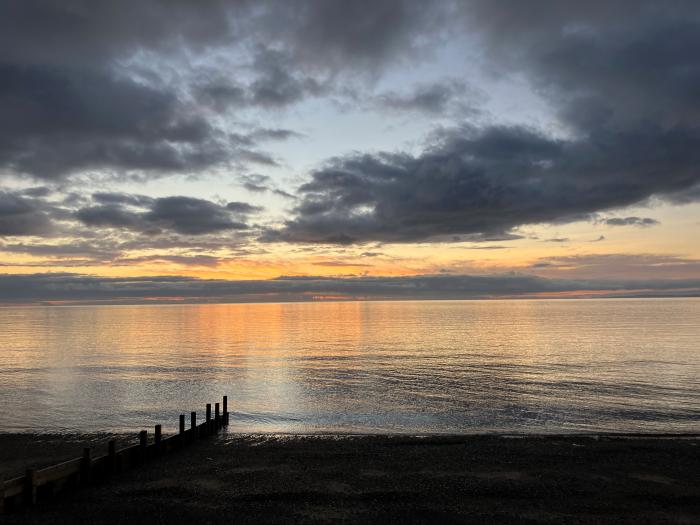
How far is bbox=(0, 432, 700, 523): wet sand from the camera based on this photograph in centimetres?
1923

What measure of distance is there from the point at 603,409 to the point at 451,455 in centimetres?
2143

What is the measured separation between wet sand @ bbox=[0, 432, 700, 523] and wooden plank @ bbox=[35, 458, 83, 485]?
2.91 feet

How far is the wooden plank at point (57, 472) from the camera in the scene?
781 inches

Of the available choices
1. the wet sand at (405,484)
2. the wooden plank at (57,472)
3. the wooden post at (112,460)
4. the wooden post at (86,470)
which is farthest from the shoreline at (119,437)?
the wooden plank at (57,472)

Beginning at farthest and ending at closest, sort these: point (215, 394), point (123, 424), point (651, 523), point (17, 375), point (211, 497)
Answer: point (17, 375)
point (215, 394)
point (123, 424)
point (211, 497)
point (651, 523)

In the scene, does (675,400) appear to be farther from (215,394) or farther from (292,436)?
(215,394)

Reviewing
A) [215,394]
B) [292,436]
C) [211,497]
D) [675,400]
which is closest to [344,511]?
[211,497]

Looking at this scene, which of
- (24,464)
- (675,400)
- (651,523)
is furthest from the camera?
(675,400)

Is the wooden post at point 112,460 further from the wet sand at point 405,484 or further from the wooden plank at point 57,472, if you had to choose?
the wooden plank at point 57,472

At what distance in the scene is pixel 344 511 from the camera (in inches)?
775

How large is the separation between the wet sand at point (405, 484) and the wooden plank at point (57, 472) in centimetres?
89

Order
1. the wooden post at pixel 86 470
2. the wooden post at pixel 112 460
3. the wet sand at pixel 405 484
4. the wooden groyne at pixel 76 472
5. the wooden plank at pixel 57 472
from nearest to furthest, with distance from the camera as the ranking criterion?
the wooden groyne at pixel 76 472
the wet sand at pixel 405 484
the wooden plank at pixel 57 472
the wooden post at pixel 86 470
the wooden post at pixel 112 460

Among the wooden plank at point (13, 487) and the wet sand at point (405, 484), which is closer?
the wooden plank at point (13, 487)

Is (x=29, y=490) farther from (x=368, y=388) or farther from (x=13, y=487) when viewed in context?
(x=368, y=388)
